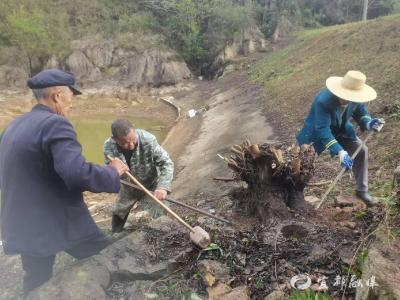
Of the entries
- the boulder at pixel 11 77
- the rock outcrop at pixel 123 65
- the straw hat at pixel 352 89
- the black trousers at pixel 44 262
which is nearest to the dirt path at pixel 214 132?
the rock outcrop at pixel 123 65

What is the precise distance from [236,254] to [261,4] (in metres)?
28.1

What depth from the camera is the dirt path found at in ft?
30.3

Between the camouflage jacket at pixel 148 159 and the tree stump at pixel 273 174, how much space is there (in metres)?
0.71

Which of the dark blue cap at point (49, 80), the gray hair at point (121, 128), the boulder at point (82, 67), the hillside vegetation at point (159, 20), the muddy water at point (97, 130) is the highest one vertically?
the dark blue cap at point (49, 80)

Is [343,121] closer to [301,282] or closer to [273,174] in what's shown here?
[273,174]

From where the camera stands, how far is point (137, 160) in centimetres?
424

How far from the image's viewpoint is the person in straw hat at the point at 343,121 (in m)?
4.28

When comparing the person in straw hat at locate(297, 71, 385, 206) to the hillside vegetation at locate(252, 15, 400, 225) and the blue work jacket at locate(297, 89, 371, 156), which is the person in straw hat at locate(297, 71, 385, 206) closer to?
the blue work jacket at locate(297, 89, 371, 156)

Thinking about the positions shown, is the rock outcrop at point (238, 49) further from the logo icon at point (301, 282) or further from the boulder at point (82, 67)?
the logo icon at point (301, 282)

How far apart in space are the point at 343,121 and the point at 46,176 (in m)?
3.22

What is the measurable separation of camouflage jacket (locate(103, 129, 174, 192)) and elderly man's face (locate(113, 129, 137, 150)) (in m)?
0.13

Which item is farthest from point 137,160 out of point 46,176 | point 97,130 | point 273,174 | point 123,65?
point 123,65

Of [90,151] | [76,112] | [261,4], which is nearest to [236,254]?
[90,151]

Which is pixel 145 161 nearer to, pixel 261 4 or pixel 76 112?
pixel 76 112
